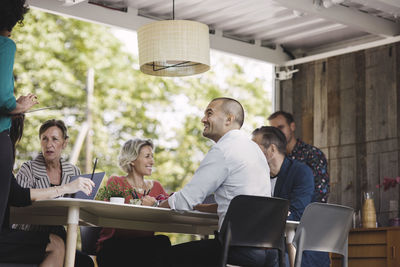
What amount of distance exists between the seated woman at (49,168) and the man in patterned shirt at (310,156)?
219 cm

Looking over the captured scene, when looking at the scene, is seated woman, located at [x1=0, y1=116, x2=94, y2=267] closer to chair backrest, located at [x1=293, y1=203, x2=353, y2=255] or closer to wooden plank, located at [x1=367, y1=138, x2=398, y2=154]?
chair backrest, located at [x1=293, y1=203, x2=353, y2=255]

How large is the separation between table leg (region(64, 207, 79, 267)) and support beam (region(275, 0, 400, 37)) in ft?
10.00

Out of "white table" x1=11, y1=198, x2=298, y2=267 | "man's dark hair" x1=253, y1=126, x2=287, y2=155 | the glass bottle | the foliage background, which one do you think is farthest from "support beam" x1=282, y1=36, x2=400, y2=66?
the foliage background

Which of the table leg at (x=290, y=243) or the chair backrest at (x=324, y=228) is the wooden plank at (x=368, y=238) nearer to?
the table leg at (x=290, y=243)

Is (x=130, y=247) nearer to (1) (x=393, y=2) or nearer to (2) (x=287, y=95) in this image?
(1) (x=393, y=2)

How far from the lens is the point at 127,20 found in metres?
6.69

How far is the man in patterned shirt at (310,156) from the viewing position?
6.22 m

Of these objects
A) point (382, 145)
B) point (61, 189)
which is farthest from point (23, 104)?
point (382, 145)

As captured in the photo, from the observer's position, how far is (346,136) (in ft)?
23.4

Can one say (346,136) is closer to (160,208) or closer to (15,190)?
(160,208)

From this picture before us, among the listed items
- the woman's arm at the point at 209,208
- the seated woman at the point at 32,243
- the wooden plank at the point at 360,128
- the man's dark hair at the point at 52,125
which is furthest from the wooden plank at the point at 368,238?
the seated woman at the point at 32,243

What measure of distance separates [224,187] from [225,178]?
0.06 meters

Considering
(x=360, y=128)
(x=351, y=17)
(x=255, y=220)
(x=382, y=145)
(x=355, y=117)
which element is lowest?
(x=255, y=220)

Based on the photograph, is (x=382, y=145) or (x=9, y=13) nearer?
(x=9, y=13)
